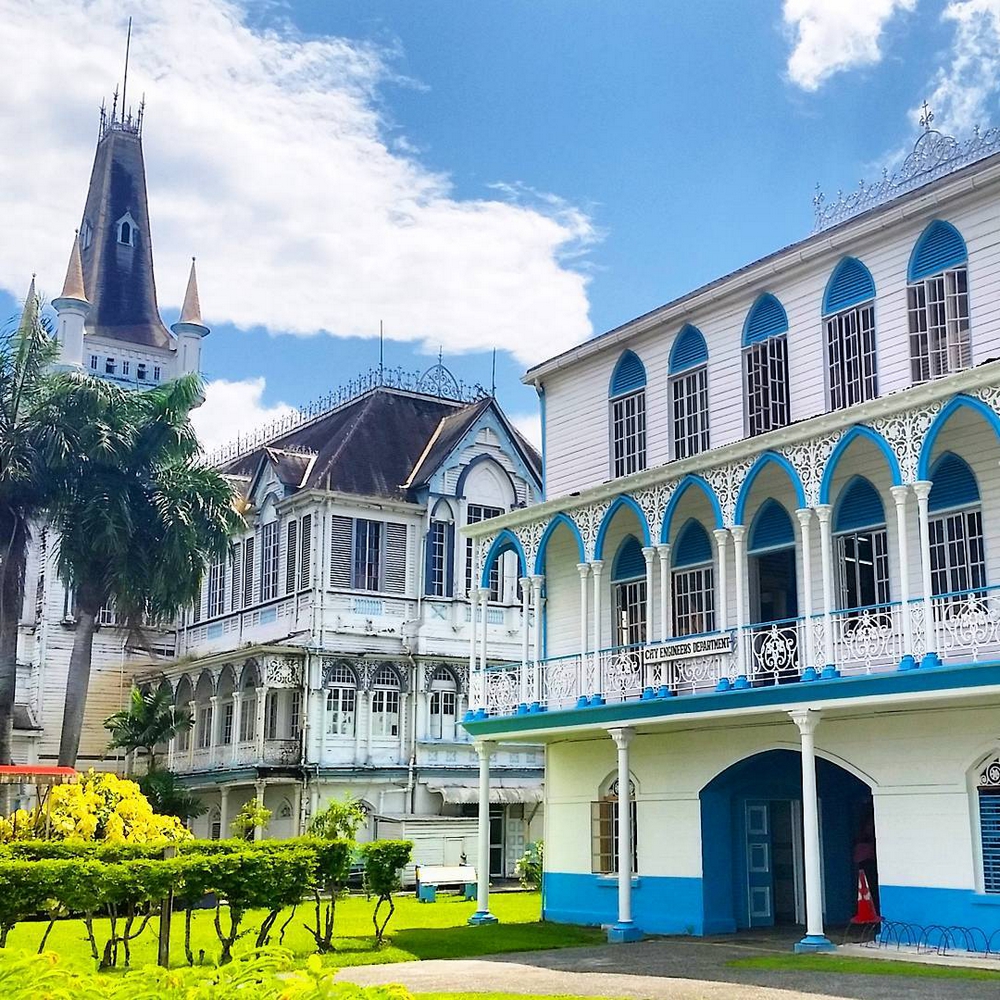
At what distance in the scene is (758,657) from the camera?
19.3m

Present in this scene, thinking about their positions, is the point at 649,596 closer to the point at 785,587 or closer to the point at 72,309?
the point at 785,587

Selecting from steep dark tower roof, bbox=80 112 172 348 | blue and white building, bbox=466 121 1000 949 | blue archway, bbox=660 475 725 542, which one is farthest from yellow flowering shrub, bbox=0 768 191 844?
steep dark tower roof, bbox=80 112 172 348

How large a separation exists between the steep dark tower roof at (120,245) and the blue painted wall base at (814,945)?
42.1 metres

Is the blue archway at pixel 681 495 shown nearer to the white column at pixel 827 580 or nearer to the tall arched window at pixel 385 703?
the white column at pixel 827 580

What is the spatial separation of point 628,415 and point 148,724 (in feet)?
64.8

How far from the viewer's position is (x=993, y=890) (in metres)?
17.2

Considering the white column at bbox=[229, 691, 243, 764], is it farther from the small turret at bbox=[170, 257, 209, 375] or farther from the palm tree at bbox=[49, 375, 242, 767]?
the small turret at bbox=[170, 257, 209, 375]

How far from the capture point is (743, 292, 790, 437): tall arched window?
21781 mm

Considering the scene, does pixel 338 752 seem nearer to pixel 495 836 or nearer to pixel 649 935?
pixel 495 836

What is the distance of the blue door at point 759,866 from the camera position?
21828 mm

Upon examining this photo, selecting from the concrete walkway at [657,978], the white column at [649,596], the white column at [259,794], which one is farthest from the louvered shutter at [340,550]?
the concrete walkway at [657,978]

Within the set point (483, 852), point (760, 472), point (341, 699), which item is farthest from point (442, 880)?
point (760, 472)

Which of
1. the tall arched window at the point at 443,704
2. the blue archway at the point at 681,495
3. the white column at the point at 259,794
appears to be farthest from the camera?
the tall arched window at the point at 443,704

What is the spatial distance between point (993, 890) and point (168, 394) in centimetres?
2380
